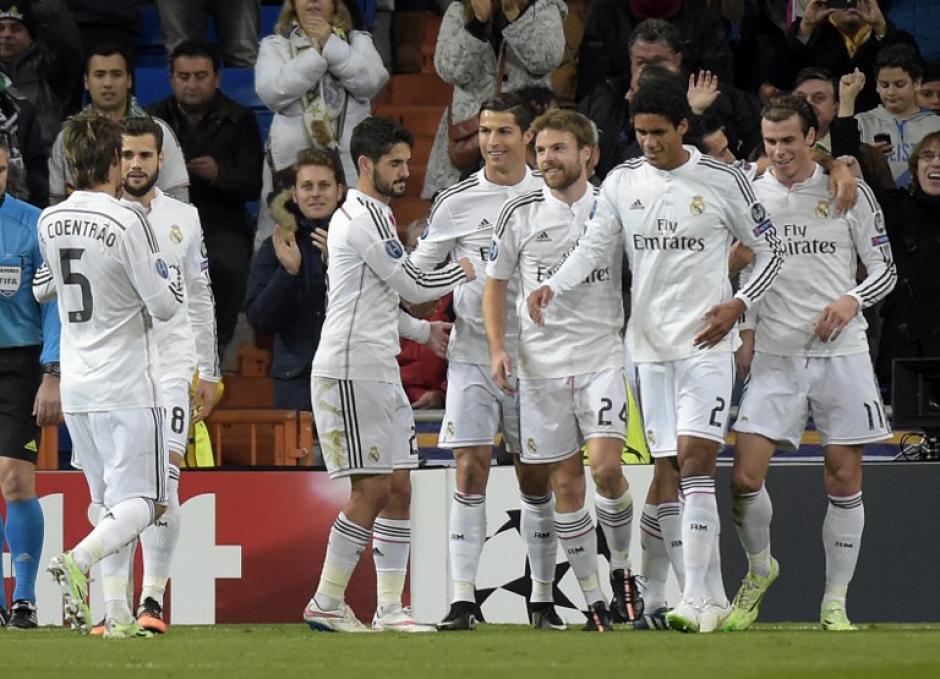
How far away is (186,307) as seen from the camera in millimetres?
9492

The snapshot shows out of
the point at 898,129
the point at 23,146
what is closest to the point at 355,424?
the point at 23,146

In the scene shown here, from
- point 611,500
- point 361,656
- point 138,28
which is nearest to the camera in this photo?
point 361,656

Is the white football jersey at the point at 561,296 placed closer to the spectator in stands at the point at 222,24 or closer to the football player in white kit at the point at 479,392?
the football player in white kit at the point at 479,392

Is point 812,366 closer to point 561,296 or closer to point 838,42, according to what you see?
point 561,296

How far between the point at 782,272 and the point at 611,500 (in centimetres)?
133

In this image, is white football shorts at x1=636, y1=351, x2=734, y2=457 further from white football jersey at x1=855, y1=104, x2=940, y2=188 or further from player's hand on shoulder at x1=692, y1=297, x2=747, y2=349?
white football jersey at x1=855, y1=104, x2=940, y2=188

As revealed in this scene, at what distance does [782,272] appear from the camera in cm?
917

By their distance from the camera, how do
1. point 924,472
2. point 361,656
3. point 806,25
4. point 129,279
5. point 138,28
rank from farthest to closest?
1. point 138,28
2. point 806,25
3. point 924,472
4. point 129,279
5. point 361,656

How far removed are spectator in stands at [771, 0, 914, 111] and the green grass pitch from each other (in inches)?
208

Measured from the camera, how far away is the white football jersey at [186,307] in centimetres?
930

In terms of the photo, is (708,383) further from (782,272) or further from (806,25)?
(806,25)

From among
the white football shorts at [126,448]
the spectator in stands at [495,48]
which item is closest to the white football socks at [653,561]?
the white football shorts at [126,448]

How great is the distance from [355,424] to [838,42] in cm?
586

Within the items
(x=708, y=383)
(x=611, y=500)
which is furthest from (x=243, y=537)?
(x=708, y=383)
